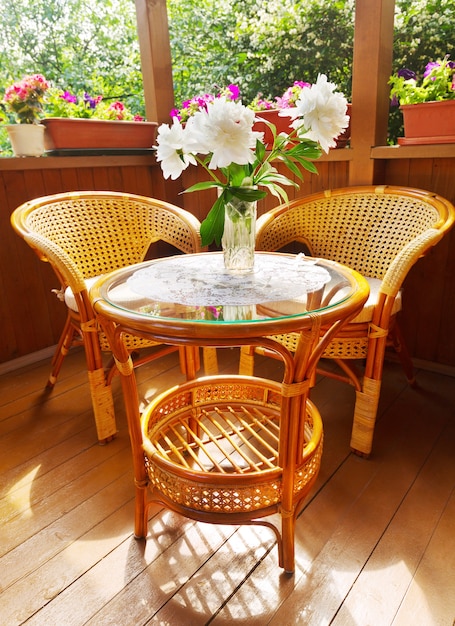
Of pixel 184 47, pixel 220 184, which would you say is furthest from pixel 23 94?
pixel 184 47

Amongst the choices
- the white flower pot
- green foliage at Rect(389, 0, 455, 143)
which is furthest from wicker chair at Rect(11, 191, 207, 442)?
green foliage at Rect(389, 0, 455, 143)

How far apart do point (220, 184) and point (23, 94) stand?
4.29 feet

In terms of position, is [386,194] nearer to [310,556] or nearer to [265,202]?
[265,202]

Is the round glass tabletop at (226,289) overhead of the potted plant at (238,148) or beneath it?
beneath

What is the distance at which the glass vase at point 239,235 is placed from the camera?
112cm

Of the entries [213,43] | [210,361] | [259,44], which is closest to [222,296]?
[210,361]

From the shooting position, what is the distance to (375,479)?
1.34 m

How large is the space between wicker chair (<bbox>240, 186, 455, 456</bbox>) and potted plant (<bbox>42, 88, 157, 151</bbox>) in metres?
1.00

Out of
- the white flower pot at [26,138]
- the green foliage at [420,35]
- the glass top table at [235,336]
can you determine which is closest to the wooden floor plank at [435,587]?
the glass top table at [235,336]

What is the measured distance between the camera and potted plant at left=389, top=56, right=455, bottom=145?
158 cm

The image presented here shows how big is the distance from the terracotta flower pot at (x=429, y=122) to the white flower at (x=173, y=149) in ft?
3.26

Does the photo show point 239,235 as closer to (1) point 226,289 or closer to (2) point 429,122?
(1) point 226,289

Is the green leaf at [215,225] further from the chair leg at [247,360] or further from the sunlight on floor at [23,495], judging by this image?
the sunlight on floor at [23,495]

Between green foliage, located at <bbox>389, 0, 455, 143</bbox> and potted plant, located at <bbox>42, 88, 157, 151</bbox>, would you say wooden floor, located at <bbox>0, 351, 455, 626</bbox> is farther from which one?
green foliage, located at <bbox>389, 0, 455, 143</bbox>
